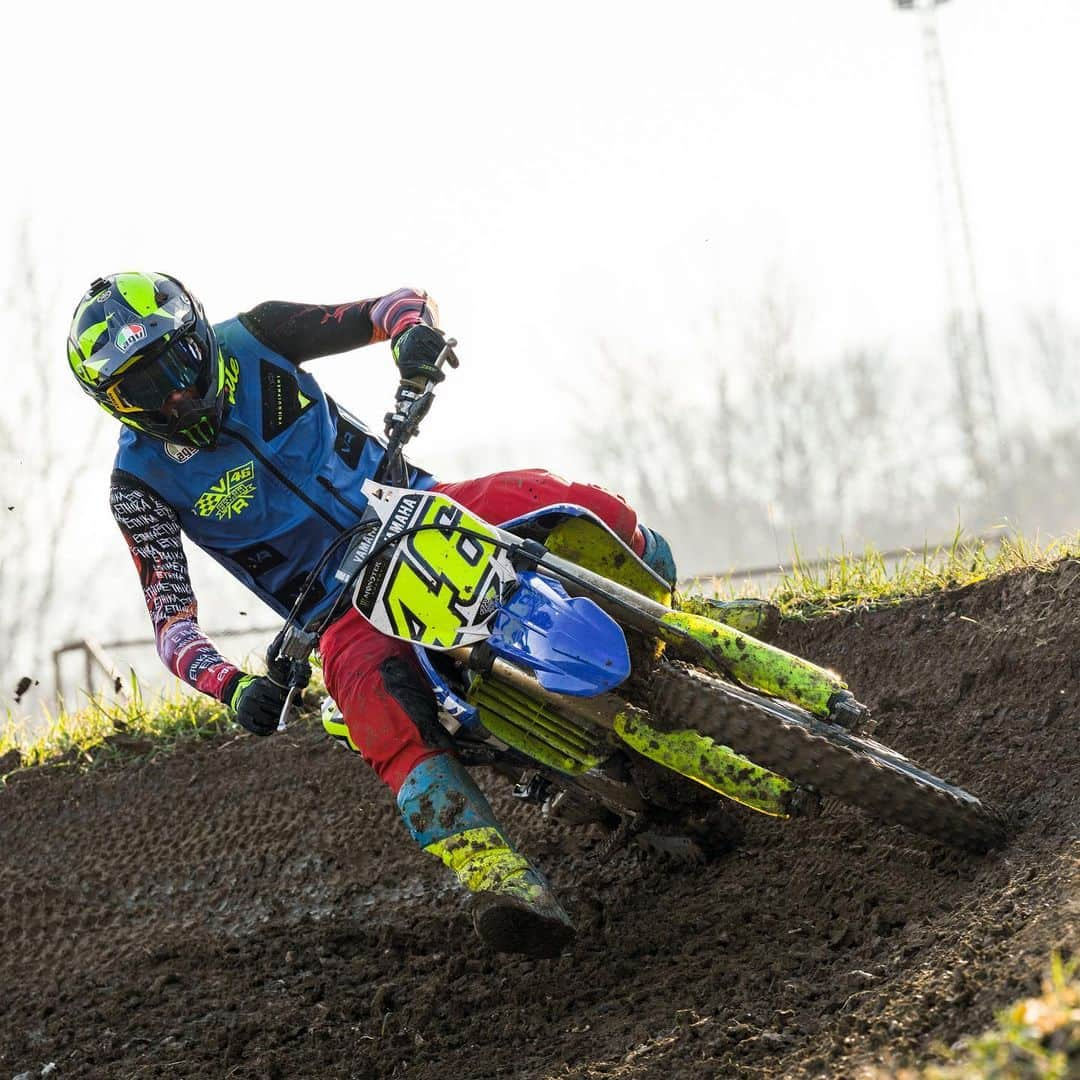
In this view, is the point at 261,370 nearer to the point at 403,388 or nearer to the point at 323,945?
the point at 403,388

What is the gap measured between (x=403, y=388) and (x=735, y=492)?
154 ft

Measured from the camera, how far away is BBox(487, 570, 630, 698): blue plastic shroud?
3.57 m

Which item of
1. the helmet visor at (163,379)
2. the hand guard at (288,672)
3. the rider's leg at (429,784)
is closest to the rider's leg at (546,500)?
the rider's leg at (429,784)

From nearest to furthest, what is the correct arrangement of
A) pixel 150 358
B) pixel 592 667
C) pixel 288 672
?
pixel 592 667
pixel 288 672
pixel 150 358

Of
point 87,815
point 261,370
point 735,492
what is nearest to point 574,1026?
point 261,370

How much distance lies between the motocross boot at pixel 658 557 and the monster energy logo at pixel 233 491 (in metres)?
1.27

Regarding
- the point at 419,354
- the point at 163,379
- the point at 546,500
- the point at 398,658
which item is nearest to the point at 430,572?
the point at 398,658

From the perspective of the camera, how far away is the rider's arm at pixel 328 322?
4.71 m

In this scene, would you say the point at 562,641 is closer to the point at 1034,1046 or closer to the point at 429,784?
the point at 429,784

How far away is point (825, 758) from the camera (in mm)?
3598

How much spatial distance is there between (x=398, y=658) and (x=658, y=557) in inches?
35.6

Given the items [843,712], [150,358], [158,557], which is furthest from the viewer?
[158,557]

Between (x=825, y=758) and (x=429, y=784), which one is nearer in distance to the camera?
(x=825, y=758)

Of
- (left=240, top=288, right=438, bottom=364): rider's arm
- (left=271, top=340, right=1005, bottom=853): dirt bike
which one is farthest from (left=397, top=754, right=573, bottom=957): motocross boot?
(left=240, top=288, right=438, bottom=364): rider's arm
